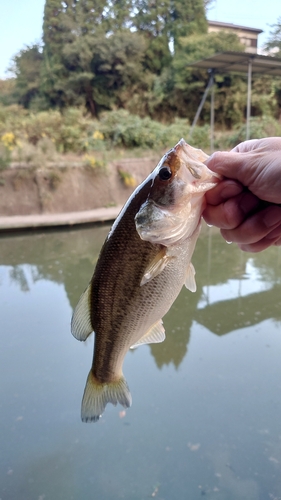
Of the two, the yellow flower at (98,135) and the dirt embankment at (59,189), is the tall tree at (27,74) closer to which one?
the yellow flower at (98,135)

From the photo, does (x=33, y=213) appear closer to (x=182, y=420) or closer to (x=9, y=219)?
(x=9, y=219)

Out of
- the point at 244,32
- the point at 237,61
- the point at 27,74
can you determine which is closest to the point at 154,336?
the point at 237,61

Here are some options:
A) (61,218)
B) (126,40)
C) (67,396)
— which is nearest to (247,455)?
(67,396)

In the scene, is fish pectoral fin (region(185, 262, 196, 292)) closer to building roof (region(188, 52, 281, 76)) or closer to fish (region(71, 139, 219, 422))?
fish (region(71, 139, 219, 422))

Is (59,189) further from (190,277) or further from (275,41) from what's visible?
(275,41)

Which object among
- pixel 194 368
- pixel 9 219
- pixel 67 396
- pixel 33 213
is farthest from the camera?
pixel 33 213

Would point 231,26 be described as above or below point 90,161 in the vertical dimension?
above

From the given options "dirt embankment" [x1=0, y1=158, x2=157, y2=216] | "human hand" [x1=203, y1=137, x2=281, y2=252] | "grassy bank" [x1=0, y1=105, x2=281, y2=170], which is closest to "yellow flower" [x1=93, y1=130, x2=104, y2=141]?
"grassy bank" [x1=0, y1=105, x2=281, y2=170]
